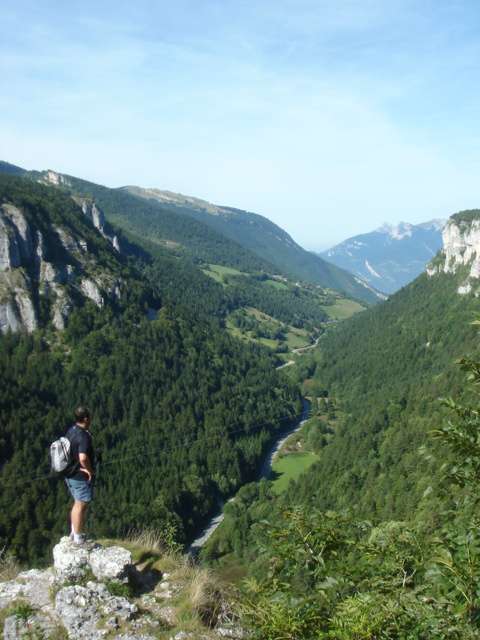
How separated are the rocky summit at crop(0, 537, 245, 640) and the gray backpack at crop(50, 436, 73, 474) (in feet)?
6.49

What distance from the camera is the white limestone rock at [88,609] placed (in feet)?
34.3

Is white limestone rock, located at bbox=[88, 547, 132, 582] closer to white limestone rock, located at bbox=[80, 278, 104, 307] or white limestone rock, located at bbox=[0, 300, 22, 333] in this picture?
white limestone rock, located at bbox=[0, 300, 22, 333]

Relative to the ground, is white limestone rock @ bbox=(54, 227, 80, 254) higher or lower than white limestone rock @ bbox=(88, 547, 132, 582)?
higher

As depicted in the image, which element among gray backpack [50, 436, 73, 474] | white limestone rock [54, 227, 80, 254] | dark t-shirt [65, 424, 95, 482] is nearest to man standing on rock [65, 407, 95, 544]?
dark t-shirt [65, 424, 95, 482]

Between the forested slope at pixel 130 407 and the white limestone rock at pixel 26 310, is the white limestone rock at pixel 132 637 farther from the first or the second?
the white limestone rock at pixel 26 310

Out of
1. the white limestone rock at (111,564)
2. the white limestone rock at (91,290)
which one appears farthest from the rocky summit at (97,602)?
the white limestone rock at (91,290)

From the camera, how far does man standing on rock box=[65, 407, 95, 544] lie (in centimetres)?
1308

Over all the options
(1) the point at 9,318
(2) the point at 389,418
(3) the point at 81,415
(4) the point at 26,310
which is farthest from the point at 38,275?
(3) the point at 81,415

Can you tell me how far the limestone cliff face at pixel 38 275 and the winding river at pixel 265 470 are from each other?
211 feet

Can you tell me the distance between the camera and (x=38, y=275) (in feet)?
457

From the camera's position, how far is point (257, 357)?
199 meters

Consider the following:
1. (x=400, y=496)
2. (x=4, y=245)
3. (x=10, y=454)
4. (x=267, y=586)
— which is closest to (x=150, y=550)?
(x=267, y=586)

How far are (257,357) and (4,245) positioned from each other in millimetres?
103037

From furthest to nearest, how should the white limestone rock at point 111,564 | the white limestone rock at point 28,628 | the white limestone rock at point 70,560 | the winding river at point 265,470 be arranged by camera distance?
the winding river at point 265,470 → the white limestone rock at point 70,560 → the white limestone rock at point 111,564 → the white limestone rock at point 28,628
